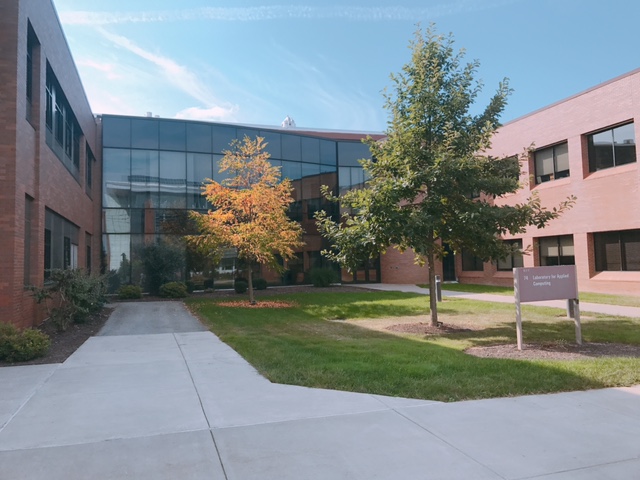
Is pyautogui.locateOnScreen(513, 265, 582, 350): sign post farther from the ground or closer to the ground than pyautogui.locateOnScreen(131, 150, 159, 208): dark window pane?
closer to the ground

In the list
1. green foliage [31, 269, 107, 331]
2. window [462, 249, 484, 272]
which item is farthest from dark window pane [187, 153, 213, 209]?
window [462, 249, 484, 272]

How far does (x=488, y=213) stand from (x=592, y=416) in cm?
572

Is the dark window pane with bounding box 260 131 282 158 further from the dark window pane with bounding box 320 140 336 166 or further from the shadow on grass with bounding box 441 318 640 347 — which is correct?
the shadow on grass with bounding box 441 318 640 347

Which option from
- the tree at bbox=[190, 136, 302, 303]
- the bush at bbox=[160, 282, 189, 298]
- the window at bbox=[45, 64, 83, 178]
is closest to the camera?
the window at bbox=[45, 64, 83, 178]

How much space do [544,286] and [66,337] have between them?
1037cm

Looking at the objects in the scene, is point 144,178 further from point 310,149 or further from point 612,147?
point 612,147

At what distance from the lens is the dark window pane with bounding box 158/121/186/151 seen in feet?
77.6

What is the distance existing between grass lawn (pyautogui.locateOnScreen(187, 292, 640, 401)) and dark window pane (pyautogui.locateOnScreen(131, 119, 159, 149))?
10674mm

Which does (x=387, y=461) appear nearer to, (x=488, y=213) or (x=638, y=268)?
(x=488, y=213)

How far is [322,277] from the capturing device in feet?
85.5

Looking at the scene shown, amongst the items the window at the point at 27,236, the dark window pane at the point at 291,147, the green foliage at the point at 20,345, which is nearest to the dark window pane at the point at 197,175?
the dark window pane at the point at 291,147

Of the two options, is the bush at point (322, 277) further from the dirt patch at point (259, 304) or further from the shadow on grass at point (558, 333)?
the shadow on grass at point (558, 333)

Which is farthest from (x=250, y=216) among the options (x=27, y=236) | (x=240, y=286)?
(x=27, y=236)

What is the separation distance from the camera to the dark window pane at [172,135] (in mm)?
23641
